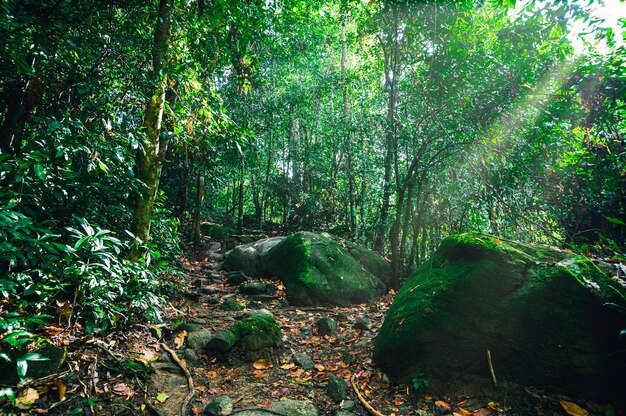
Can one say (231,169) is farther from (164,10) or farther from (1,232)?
(1,232)

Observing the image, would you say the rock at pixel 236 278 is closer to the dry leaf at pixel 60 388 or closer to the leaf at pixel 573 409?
the dry leaf at pixel 60 388

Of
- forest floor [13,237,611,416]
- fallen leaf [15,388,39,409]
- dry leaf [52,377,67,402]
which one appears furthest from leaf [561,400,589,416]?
fallen leaf [15,388,39,409]

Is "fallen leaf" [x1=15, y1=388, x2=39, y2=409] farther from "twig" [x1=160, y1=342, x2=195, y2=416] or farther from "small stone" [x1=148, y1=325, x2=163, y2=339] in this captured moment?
"small stone" [x1=148, y1=325, x2=163, y2=339]

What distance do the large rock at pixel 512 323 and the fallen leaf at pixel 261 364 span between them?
1.56m

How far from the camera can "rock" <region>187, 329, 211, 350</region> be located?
4.46m

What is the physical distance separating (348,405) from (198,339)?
2.48 m

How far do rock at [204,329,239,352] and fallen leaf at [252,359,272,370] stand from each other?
436mm

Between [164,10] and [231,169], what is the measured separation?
7744 mm

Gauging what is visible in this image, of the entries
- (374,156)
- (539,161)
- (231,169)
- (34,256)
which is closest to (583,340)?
(34,256)

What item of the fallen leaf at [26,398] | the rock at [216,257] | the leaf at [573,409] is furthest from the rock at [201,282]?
the leaf at [573,409]

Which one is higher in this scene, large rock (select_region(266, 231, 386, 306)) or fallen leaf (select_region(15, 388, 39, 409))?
large rock (select_region(266, 231, 386, 306))

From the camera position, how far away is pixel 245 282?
8156 mm

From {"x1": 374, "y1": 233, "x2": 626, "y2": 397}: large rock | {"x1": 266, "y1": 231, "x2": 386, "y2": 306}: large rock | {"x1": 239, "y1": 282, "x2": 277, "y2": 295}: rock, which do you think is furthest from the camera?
{"x1": 239, "y1": 282, "x2": 277, "y2": 295}: rock

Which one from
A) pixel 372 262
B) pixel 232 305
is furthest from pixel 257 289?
pixel 372 262
